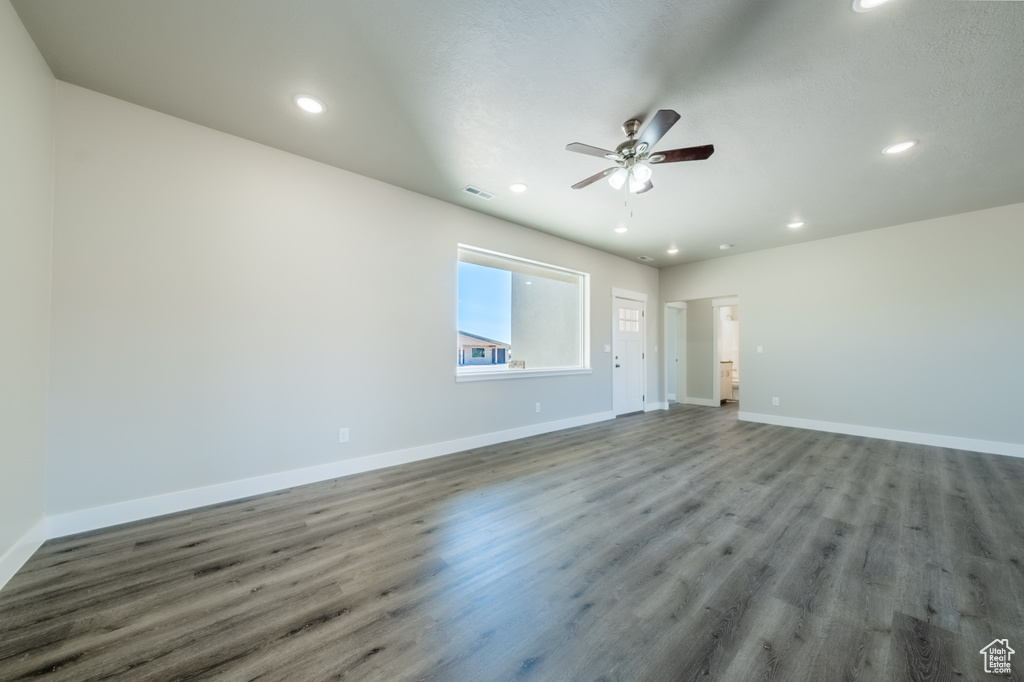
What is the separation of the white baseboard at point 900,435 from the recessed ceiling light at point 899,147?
3769 mm

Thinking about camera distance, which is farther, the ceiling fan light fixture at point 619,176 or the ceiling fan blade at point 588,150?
the ceiling fan light fixture at point 619,176

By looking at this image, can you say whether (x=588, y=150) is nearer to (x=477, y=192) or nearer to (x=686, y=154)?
(x=686, y=154)

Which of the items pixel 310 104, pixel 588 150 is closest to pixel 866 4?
pixel 588 150

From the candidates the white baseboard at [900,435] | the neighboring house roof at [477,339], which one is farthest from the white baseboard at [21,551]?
the white baseboard at [900,435]

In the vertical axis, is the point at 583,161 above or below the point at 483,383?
above

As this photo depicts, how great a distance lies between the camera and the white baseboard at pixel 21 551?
1.75 m

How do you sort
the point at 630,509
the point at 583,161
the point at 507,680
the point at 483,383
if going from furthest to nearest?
the point at 483,383 < the point at 583,161 < the point at 630,509 < the point at 507,680

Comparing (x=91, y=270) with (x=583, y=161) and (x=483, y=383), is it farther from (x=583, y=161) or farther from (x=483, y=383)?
(x=583, y=161)

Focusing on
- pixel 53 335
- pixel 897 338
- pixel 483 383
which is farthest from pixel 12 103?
pixel 897 338

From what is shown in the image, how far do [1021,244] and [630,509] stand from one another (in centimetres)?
549

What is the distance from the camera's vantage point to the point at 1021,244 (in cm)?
393

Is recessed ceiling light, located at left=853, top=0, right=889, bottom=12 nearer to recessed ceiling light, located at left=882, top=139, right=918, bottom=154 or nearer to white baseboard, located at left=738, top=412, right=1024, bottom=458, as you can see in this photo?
recessed ceiling light, located at left=882, top=139, right=918, bottom=154

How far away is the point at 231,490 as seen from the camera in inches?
106

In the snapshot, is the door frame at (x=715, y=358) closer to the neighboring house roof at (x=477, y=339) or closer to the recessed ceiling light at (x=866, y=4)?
the neighboring house roof at (x=477, y=339)
